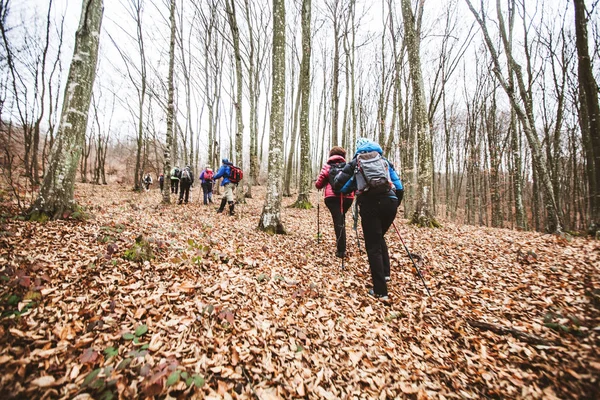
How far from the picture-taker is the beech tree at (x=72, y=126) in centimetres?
451

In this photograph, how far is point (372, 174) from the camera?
3680 millimetres

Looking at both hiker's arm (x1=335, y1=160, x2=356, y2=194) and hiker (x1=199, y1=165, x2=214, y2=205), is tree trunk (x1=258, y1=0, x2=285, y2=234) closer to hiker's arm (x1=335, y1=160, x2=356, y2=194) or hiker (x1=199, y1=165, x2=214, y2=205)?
hiker's arm (x1=335, y1=160, x2=356, y2=194)

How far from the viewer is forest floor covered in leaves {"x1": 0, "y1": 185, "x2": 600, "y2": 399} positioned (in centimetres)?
204

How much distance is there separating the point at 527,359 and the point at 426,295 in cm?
141

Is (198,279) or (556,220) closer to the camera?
(198,279)

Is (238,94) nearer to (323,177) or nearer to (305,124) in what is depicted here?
(305,124)

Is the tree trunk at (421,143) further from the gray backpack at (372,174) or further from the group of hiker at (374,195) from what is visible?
the gray backpack at (372,174)

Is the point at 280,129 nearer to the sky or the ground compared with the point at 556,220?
nearer to the sky

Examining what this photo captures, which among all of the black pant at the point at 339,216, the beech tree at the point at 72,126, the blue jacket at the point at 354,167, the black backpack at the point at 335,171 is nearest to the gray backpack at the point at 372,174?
the blue jacket at the point at 354,167

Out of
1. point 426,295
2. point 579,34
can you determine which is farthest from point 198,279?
point 579,34

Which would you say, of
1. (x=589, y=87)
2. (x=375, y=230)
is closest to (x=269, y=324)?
(x=375, y=230)

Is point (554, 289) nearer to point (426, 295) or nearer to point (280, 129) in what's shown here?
point (426, 295)

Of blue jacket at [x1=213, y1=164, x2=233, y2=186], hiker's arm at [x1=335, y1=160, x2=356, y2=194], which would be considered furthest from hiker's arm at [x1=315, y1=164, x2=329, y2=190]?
blue jacket at [x1=213, y1=164, x2=233, y2=186]

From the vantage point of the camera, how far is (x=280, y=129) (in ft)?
20.5
